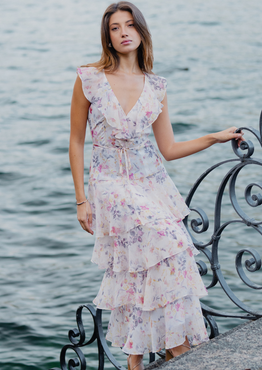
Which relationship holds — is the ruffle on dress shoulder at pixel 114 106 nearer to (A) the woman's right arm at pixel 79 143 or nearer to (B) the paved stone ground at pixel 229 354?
(A) the woman's right arm at pixel 79 143

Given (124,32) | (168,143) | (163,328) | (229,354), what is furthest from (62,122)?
(229,354)

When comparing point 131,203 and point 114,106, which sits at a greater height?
point 114,106

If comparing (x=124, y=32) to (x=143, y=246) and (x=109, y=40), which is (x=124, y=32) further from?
(x=143, y=246)

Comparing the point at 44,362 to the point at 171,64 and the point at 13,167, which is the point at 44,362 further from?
the point at 171,64

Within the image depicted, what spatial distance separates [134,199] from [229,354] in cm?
62

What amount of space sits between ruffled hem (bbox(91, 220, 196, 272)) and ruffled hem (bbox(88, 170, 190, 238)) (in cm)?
3

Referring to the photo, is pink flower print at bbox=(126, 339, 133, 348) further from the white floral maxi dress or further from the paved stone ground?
the paved stone ground

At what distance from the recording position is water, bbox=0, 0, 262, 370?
464cm

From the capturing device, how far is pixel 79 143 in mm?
2336

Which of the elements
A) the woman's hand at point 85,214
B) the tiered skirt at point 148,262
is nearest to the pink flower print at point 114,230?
the tiered skirt at point 148,262

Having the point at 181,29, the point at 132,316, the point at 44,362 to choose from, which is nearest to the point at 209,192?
the point at 44,362

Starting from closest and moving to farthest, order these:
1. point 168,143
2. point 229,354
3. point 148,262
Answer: point 229,354 < point 148,262 < point 168,143

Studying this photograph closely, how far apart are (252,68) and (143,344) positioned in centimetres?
1075

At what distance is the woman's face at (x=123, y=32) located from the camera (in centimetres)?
225
